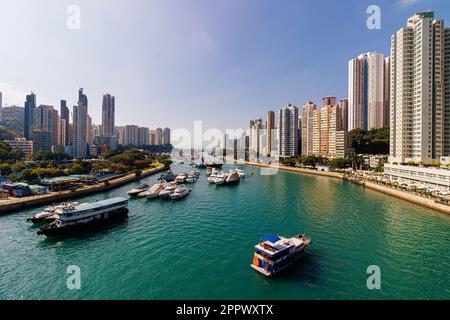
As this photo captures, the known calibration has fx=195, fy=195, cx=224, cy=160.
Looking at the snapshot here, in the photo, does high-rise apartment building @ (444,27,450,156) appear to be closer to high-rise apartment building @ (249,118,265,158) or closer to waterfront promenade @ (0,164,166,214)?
waterfront promenade @ (0,164,166,214)

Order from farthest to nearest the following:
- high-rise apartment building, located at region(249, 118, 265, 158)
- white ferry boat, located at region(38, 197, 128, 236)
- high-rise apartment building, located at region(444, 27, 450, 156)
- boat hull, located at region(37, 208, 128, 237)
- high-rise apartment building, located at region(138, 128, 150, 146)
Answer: high-rise apartment building, located at region(138, 128, 150, 146) < high-rise apartment building, located at region(249, 118, 265, 158) < high-rise apartment building, located at region(444, 27, 450, 156) < white ferry boat, located at region(38, 197, 128, 236) < boat hull, located at region(37, 208, 128, 237)

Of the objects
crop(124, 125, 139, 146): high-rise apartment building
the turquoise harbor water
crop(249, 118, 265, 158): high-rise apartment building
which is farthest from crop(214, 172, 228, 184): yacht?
crop(124, 125, 139, 146): high-rise apartment building

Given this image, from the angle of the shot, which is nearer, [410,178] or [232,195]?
[232,195]

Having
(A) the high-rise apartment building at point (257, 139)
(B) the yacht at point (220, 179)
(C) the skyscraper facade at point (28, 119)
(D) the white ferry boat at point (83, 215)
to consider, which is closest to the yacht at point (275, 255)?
(D) the white ferry boat at point (83, 215)
